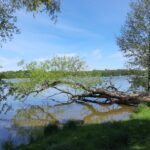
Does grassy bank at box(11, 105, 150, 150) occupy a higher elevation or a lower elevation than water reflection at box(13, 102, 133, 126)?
higher

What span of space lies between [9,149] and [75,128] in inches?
134

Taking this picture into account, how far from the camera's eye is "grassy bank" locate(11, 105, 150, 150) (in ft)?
39.0

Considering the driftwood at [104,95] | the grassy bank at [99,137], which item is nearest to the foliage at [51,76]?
the driftwood at [104,95]

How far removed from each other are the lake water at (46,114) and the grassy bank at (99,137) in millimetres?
2935

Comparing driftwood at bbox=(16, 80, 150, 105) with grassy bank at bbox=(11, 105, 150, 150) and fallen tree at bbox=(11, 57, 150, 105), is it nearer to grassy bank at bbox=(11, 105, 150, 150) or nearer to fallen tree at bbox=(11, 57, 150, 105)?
fallen tree at bbox=(11, 57, 150, 105)

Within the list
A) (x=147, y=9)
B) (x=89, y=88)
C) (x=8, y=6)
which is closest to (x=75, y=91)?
(x=89, y=88)

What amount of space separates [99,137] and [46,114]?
51.8 ft

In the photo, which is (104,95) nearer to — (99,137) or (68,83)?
(68,83)

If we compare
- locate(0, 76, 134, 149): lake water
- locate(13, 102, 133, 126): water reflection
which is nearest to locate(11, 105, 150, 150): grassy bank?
locate(0, 76, 134, 149): lake water

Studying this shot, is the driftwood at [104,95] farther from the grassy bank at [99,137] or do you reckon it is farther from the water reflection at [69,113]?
the grassy bank at [99,137]

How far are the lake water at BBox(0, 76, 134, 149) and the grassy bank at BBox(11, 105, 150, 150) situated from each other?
2935 millimetres

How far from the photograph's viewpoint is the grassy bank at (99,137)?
11.9 meters

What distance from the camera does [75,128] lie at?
16.1 meters

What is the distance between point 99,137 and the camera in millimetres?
13133
